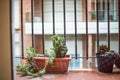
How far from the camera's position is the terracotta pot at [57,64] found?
292 centimetres

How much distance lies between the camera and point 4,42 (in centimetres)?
203

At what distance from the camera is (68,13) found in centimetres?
534

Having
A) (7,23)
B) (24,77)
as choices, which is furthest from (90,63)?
(7,23)

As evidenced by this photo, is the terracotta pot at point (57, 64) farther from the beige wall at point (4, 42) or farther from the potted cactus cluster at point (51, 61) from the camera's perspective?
the beige wall at point (4, 42)

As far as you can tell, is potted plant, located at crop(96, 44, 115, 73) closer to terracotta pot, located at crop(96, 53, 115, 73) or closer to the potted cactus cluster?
terracotta pot, located at crop(96, 53, 115, 73)

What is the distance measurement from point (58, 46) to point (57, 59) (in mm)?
161

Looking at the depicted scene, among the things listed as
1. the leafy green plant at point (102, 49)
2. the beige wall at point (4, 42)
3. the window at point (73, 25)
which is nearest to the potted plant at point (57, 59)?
the window at point (73, 25)

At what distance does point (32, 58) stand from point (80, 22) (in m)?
3.39

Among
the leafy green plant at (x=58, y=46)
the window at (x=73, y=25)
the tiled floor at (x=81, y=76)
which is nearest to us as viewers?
the tiled floor at (x=81, y=76)

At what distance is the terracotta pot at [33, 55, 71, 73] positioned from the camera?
2.92 metres

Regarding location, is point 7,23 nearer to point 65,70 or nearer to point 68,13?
point 65,70

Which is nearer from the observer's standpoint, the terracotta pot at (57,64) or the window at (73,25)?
the terracotta pot at (57,64)

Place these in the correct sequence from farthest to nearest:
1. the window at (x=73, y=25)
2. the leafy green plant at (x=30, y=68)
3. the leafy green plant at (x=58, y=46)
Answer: the window at (x=73, y=25) < the leafy green plant at (x=58, y=46) < the leafy green plant at (x=30, y=68)

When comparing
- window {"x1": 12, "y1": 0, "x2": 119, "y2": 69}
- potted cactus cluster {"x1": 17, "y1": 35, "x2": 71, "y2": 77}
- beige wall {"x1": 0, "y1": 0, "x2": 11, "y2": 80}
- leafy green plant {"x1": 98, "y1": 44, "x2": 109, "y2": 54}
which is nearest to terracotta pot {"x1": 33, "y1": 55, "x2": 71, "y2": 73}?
potted cactus cluster {"x1": 17, "y1": 35, "x2": 71, "y2": 77}
